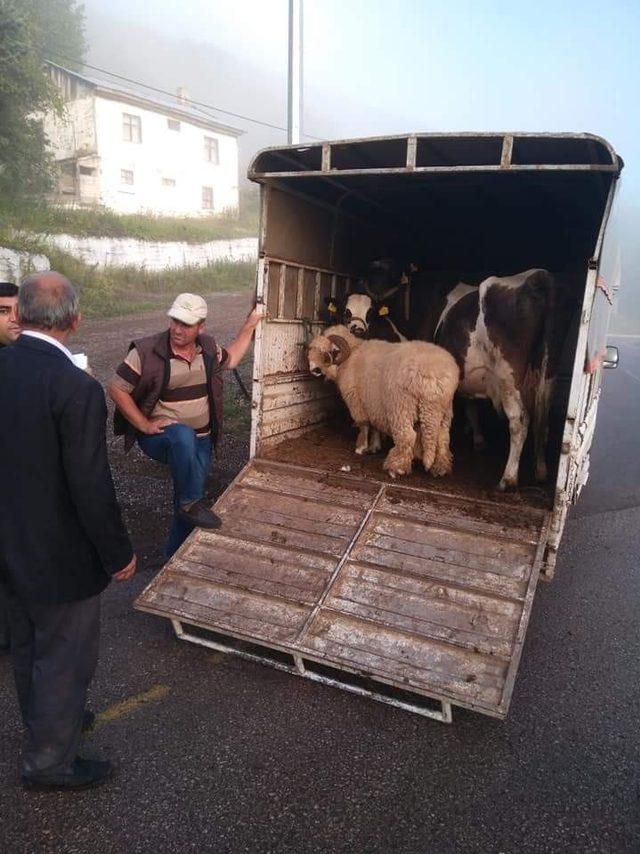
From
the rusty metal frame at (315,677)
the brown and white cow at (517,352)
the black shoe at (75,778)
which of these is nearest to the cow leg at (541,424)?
the brown and white cow at (517,352)

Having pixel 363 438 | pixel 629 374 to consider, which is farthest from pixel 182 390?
pixel 629 374

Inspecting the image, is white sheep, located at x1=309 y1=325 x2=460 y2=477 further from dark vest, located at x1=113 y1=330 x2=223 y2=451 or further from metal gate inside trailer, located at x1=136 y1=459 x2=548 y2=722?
dark vest, located at x1=113 y1=330 x2=223 y2=451

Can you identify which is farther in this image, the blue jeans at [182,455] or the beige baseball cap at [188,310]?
the blue jeans at [182,455]

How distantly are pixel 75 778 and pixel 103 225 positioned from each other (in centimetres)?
2407

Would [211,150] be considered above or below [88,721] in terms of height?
above

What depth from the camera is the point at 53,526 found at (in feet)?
8.82

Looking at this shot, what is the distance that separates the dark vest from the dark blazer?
1.75m

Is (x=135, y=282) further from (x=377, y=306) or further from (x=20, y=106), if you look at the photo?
(x=377, y=306)

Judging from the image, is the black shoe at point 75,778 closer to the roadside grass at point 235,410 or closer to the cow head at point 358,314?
the cow head at point 358,314

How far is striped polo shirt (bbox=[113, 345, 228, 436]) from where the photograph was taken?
4.45 meters

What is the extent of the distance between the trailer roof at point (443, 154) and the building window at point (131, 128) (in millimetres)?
36488

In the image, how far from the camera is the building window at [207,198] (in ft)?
138

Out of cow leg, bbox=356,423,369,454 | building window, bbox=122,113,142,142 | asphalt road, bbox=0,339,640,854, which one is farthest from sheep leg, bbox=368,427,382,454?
building window, bbox=122,113,142,142

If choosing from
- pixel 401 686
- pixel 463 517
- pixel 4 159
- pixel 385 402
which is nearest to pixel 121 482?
pixel 385 402
